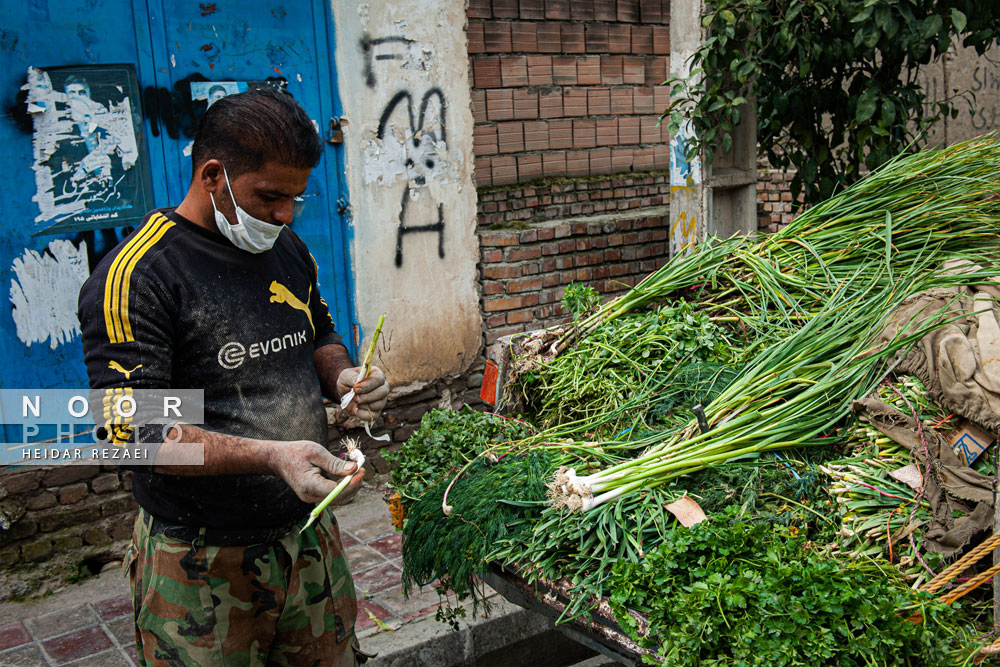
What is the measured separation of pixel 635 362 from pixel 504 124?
2.71 meters

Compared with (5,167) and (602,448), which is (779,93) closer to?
(602,448)

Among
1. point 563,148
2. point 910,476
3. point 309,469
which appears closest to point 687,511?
point 910,476

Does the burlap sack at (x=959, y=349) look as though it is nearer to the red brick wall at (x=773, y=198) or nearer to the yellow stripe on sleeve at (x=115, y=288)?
the yellow stripe on sleeve at (x=115, y=288)

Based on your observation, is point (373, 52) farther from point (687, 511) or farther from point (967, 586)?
point (967, 586)

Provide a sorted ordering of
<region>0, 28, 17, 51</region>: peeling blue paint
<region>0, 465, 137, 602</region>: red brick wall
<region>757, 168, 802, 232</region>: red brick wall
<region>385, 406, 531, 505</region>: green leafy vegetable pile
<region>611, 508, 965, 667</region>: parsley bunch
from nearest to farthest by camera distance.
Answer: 1. <region>611, 508, 965, 667</region>: parsley bunch
2. <region>385, 406, 531, 505</region>: green leafy vegetable pile
3. <region>0, 28, 17, 51</region>: peeling blue paint
4. <region>0, 465, 137, 602</region>: red brick wall
5. <region>757, 168, 802, 232</region>: red brick wall

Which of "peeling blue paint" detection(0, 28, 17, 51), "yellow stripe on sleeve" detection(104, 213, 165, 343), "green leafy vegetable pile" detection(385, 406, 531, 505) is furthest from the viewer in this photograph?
"peeling blue paint" detection(0, 28, 17, 51)

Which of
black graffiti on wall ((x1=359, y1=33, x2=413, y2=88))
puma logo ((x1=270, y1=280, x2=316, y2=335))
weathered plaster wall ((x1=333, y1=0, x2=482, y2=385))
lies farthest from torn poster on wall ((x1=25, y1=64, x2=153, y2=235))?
puma logo ((x1=270, y1=280, x2=316, y2=335))

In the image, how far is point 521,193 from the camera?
545 centimetres

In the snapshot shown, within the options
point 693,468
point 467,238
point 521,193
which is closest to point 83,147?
point 467,238

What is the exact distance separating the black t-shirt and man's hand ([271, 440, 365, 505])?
26 cm

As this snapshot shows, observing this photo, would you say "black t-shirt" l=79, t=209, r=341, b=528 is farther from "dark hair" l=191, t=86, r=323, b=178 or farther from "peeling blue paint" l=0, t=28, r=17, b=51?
"peeling blue paint" l=0, t=28, r=17, b=51

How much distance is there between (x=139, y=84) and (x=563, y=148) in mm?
2627

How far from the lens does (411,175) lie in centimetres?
497

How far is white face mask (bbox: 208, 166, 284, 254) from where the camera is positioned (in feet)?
6.90
